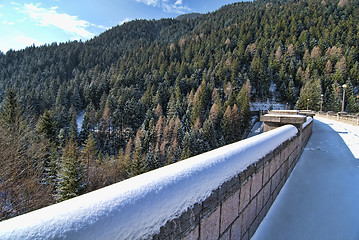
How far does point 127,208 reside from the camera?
1092mm

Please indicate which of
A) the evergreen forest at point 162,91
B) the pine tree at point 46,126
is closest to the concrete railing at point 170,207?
the evergreen forest at point 162,91

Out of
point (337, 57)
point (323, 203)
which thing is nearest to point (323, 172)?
point (323, 203)

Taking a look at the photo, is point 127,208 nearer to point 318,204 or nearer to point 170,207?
point 170,207

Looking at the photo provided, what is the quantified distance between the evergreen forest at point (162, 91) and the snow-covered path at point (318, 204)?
10.9m

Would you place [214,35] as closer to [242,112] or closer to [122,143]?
[242,112]

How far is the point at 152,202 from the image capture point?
3.98 feet

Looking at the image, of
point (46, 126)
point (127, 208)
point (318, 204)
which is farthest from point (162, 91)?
point (127, 208)

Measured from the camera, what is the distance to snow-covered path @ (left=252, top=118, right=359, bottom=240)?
9.19 ft

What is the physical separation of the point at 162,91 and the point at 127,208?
3183 inches

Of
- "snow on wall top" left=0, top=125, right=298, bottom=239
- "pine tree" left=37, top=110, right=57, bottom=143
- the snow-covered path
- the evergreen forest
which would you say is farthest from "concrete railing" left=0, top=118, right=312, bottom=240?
"pine tree" left=37, top=110, right=57, bottom=143

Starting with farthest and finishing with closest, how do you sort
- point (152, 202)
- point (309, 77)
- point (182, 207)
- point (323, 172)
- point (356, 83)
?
point (309, 77) → point (356, 83) → point (323, 172) → point (182, 207) → point (152, 202)

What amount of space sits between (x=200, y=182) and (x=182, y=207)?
28cm

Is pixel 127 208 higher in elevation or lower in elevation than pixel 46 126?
higher

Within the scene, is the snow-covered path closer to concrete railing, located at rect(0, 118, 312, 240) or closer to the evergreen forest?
concrete railing, located at rect(0, 118, 312, 240)
